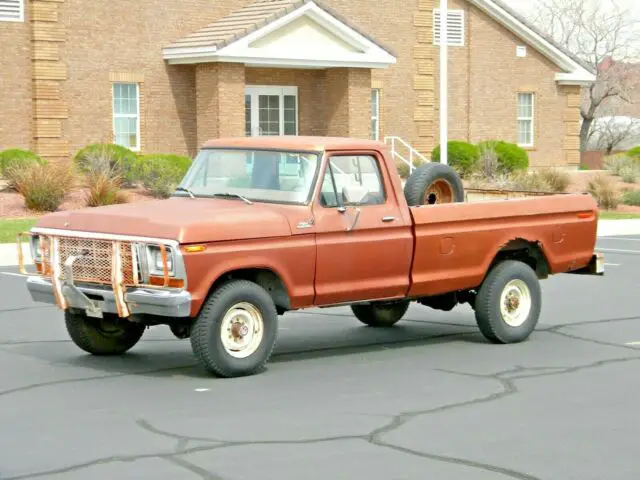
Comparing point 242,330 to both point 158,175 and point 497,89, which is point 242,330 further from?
point 497,89

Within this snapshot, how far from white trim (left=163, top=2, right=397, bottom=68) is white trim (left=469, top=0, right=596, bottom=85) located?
7388 millimetres

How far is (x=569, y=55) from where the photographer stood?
46.6 meters

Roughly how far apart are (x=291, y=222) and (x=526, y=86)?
119 ft

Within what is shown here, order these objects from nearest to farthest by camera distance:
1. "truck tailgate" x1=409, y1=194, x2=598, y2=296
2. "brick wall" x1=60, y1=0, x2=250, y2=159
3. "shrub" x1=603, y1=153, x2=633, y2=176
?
"truck tailgate" x1=409, y1=194, x2=598, y2=296 < "brick wall" x1=60, y1=0, x2=250, y2=159 < "shrub" x1=603, y1=153, x2=633, y2=176

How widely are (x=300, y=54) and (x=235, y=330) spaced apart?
2659 centimetres

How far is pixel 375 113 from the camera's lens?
41750mm

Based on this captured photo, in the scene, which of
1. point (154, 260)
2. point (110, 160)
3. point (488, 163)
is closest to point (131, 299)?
point (154, 260)

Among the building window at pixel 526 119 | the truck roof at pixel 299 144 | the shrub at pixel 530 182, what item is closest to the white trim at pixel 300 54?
the shrub at pixel 530 182

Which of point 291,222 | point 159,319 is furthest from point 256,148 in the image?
point 159,319

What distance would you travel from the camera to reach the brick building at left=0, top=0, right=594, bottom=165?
34.5 meters

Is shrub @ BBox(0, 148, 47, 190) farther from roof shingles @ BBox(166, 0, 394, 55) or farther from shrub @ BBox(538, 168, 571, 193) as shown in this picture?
shrub @ BBox(538, 168, 571, 193)

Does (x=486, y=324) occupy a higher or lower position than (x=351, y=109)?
lower

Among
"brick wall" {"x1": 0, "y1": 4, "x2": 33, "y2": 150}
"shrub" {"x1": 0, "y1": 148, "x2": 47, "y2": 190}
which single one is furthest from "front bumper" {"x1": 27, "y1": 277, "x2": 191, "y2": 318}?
"brick wall" {"x1": 0, "y1": 4, "x2": 33, "y2": 150}

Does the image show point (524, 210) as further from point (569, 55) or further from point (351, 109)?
point (569, 55)
